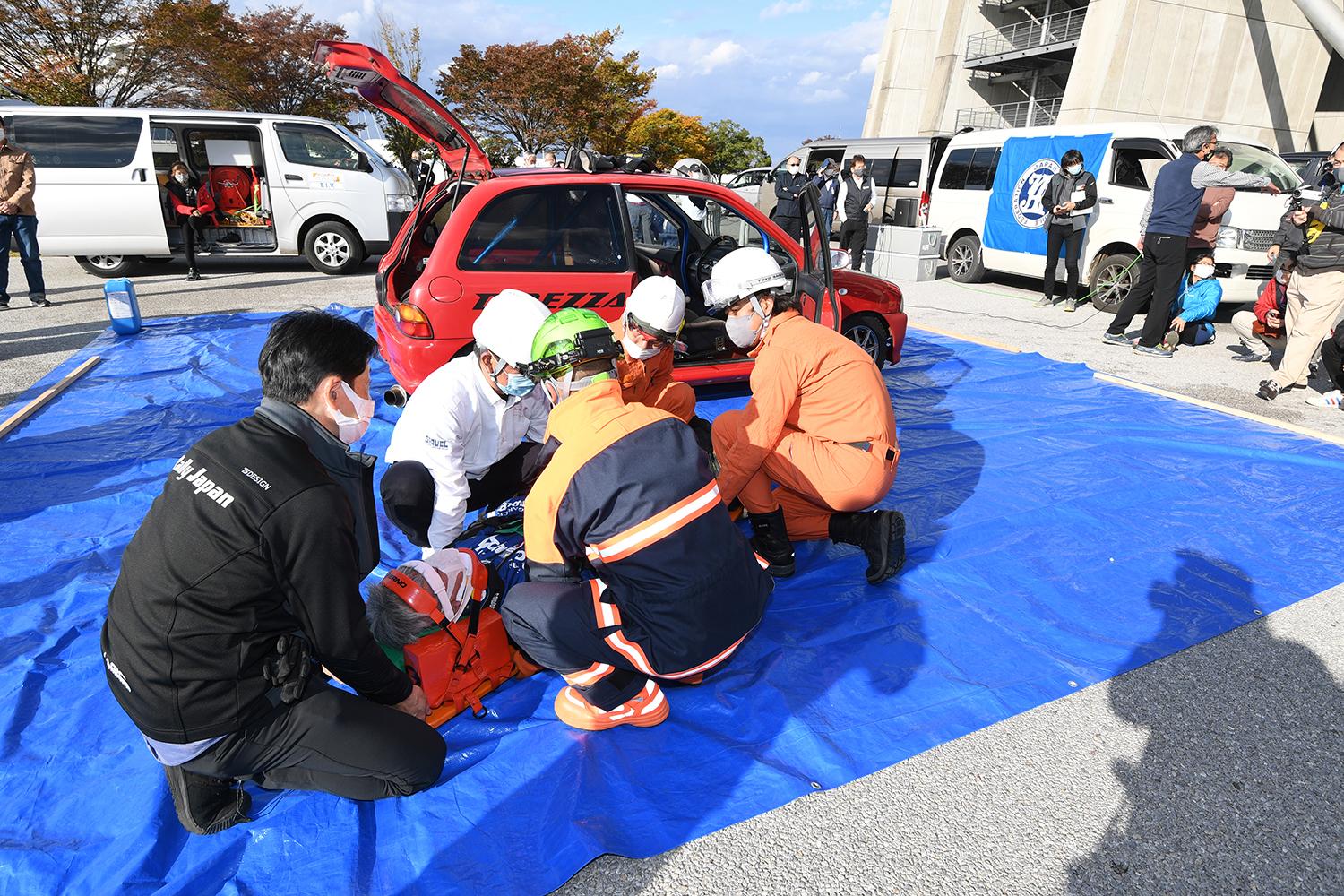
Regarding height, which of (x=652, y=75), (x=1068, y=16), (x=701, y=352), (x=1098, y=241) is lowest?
(x=701, y=352)

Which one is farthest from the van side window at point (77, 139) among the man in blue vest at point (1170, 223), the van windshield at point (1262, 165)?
the van windshield at point (1262, 165)

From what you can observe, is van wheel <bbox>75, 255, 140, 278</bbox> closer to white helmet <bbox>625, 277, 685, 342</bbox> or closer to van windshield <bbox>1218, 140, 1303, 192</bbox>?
white helmet <bbox>625, 277, 685, 342</bbox>

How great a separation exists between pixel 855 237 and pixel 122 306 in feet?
32.3

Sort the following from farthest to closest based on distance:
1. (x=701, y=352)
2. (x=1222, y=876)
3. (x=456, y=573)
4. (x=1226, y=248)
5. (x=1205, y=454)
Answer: (x=1226, y=248) < (x=701, y=352) < (x=1205, y=454) < (x=456, y=573) < (x=1222, y=876)

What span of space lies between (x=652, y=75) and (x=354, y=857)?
95.5ft

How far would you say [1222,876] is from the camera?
1885mm

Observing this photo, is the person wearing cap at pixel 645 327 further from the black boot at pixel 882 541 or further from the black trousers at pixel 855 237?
the black trousers at pixel 855 237

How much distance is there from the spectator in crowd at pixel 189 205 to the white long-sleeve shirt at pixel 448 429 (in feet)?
29.0

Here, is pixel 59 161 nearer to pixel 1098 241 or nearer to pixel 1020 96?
pixel 1098 241

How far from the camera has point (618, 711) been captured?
2.36m

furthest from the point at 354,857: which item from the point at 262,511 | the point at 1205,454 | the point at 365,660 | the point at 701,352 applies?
the point at 1205,454

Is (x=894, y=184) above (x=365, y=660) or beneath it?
above

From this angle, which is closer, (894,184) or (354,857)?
(354,857)

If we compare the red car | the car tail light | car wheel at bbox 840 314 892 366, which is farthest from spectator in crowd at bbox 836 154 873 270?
the car tail light
